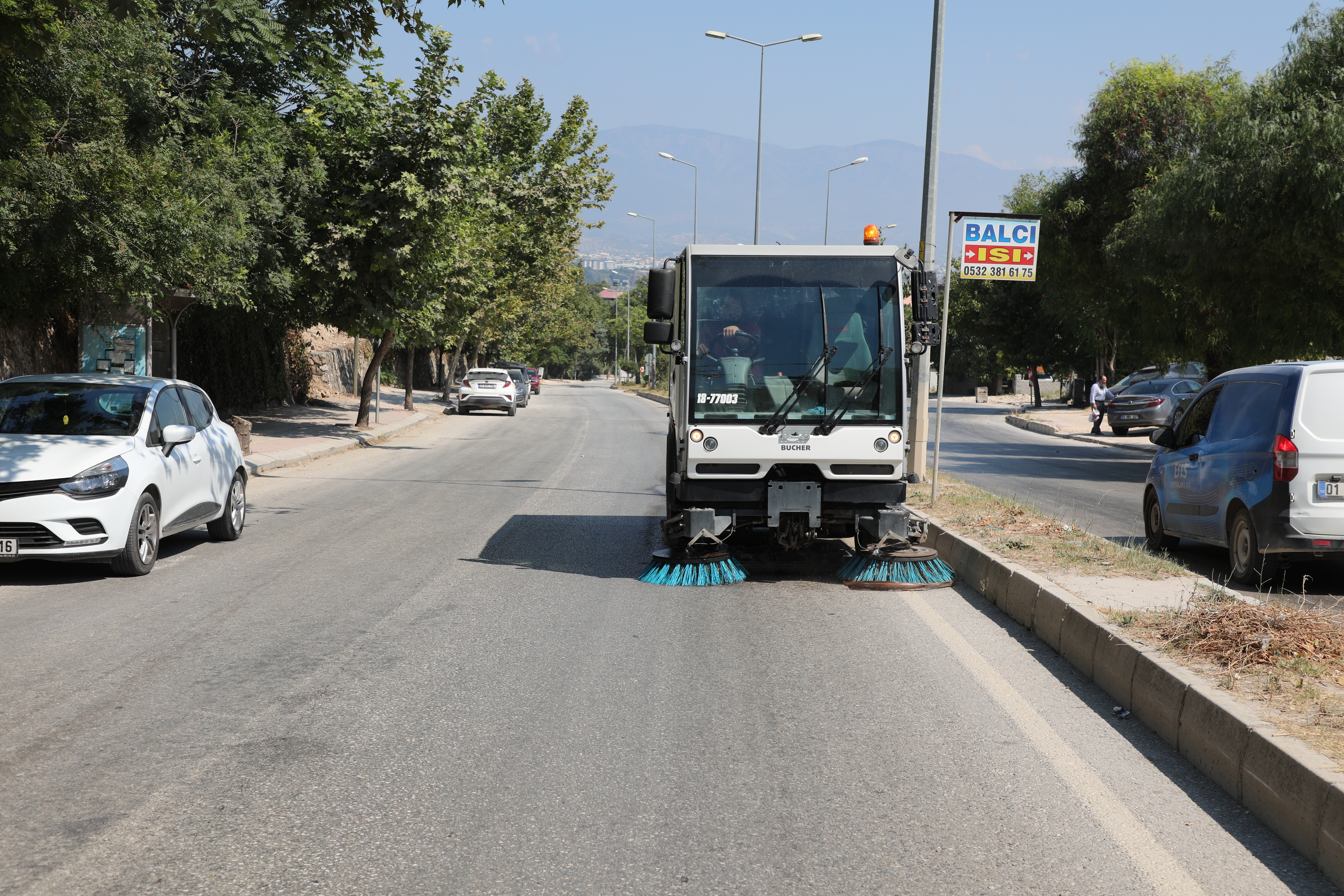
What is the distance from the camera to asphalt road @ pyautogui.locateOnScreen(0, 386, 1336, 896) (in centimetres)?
376

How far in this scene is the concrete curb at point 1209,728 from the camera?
12.9 feet

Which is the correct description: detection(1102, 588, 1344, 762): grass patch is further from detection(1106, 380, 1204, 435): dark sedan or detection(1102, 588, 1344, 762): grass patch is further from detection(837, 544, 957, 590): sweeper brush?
detection(1106, 380, 1204, 435): dark sedan

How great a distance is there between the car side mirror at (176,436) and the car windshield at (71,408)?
252 millimetres

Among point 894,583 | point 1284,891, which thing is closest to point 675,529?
point 894,583

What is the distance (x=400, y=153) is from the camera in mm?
23516

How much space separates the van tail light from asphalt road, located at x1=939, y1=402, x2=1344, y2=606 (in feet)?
2.47

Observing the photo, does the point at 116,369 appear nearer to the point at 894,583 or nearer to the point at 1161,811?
the point at 894,583

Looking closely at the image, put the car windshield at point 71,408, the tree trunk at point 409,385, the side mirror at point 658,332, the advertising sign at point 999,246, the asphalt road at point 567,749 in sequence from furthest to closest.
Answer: the tree trunk at point 409,385, the advertising sign at point 999,246, the car windshield at point 71,408, the side mirror at point 658,332, the asphalt road at point 567,749

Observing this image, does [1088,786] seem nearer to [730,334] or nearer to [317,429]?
[730,334]

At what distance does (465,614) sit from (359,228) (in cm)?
1772

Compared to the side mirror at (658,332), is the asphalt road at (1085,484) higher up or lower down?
lower down

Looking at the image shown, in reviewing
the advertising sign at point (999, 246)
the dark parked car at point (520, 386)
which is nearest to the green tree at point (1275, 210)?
the advertising sign at point (999, 246)

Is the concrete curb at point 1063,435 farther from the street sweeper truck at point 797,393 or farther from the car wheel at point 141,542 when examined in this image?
the car wheel at point 141,542

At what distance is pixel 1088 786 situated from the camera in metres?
4.61
